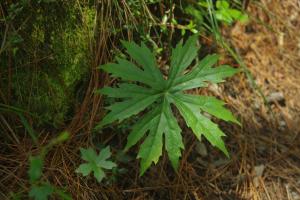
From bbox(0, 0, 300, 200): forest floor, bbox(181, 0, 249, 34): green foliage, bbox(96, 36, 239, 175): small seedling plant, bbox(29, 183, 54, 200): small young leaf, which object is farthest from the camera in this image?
bbox(181, 0, 249, 34): green foliage

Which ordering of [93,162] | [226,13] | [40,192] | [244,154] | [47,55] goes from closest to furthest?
[40,192] → [93,162] → [47,55] → [244,154] → [226,13]

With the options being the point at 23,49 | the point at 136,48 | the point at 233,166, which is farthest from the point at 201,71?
the point at 23,49

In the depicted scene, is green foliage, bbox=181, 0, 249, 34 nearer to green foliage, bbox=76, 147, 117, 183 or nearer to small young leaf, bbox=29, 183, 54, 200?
green foliage, bbox=76, 147, 117, 183

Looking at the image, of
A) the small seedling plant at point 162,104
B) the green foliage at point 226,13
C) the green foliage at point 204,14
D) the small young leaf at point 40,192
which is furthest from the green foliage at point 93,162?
the green foliage at point 226,13

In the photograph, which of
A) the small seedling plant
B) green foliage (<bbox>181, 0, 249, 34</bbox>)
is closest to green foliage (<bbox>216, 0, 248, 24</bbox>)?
green foliage (<bbox>181, 0, 249, 34</bbox>)

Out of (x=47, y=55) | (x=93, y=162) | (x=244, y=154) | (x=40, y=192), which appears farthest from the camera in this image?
(x=244, y=154)

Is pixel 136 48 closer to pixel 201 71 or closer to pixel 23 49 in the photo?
pixel 201 71

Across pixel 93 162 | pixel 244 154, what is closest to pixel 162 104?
pixel 93 162

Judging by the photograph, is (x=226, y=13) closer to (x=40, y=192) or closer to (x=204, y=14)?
(x=204, y=14)
